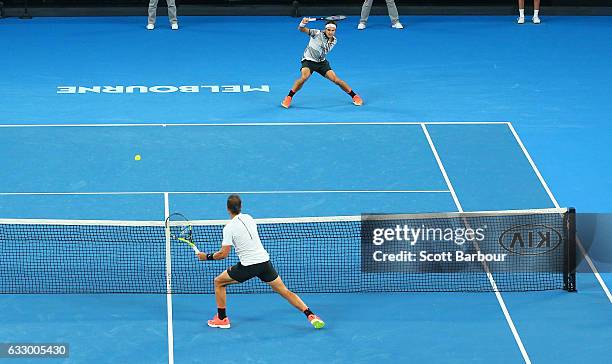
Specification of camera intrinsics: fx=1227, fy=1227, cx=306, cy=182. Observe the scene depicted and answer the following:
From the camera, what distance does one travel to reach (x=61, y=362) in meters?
13.9

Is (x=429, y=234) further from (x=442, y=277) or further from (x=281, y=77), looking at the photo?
(x=281, y=77)

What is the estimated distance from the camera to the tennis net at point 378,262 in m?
15.8

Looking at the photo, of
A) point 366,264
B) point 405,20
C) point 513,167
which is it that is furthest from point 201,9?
point 366,264

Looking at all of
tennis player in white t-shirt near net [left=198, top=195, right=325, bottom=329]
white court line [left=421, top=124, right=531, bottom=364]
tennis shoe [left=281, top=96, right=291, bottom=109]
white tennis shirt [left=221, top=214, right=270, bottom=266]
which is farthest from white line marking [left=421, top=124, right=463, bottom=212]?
white tennis shirt [left=221, top=214, right=270, bottom=266]

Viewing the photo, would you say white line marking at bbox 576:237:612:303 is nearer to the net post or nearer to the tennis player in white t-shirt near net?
the net post

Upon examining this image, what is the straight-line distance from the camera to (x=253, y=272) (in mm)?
14492

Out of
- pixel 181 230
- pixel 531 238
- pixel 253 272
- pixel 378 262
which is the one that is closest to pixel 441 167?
pixel 531 238

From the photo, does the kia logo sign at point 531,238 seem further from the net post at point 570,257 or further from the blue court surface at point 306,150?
the blue court surface at point 306,150

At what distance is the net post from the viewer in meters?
15.8

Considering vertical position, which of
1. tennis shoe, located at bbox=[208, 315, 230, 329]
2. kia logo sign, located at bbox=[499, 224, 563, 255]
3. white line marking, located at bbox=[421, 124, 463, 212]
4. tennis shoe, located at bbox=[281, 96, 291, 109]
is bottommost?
tennis shoe, located at bbox=[208, 315, 230, 329]

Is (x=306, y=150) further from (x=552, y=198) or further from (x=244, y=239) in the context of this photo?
(x=244, y=239)

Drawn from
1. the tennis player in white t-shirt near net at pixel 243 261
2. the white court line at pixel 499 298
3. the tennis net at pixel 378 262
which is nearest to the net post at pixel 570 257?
the tennis net at pixel 378 262

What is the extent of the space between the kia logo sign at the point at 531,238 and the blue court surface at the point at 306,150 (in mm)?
642

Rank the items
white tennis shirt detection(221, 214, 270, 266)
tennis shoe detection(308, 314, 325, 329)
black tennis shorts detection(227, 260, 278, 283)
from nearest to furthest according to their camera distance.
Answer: white tennis shirt detection(221, 214, 270, 266)
black tennis shorts detection(227, 260, 278, 283)
tennis shoe detection(308, 314, 325, 329)
